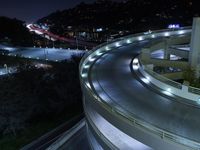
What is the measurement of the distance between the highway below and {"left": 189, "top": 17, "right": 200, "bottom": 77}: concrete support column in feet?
15.2

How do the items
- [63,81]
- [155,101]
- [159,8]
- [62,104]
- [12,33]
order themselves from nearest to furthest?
1. [155,101]
2. [62,104]
3. [63,81]
4. [12,33]
5. [159,8]

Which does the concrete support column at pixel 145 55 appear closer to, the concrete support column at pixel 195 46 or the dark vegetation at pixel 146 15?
the concrete support column at pixel 195 46

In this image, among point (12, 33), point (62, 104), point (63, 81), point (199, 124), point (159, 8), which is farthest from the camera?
point (159, 8)

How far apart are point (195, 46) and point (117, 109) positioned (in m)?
10.1

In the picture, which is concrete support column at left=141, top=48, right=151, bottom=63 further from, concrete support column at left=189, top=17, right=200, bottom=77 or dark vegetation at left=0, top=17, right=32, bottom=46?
dark vegetation at left=0, top=17, right=32, bottom=46

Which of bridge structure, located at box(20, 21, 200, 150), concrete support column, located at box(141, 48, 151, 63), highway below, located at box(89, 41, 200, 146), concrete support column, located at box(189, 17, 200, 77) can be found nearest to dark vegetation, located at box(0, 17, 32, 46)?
bridge structure, located at box(20, 21, 200, 150)

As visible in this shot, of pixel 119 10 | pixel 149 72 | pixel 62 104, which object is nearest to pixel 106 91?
pixel 149 72

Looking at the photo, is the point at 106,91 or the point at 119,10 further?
the point at 119,10

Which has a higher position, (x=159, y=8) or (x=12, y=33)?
(x=159, y=8)

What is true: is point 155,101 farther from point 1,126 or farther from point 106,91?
point 1,126

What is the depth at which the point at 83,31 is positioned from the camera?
10744cm

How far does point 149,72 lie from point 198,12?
82273 mm

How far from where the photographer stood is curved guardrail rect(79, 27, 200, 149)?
11.3m

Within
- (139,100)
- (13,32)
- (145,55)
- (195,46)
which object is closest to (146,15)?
(13,32)
